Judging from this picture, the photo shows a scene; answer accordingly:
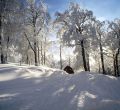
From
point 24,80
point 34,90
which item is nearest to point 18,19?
point 24,80

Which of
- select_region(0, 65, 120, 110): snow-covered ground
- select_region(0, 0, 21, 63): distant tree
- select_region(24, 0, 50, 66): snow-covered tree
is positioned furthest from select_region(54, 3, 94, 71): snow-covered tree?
select_region(0, 65, 120, 110): snow-covered ground

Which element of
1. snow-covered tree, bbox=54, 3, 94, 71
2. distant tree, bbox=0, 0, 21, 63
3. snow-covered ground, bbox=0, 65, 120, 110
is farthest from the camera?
snow-covered tree, bbox=54, 3, 94, 71

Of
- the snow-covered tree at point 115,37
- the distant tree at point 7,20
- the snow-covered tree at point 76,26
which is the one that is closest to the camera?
the distant tree at point 7,20

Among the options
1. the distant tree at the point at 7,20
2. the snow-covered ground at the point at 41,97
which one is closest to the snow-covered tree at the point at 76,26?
the distant tree at the point at 7,20

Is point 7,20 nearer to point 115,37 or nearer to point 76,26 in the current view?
point 76,26

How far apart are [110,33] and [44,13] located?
16.4m

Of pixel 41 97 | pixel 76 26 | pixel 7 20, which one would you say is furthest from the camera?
pixel 76 26

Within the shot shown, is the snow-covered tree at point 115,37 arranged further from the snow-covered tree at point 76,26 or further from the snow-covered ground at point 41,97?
the snow-covered ground at point 41,97

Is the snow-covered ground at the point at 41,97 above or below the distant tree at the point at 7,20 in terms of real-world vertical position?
below

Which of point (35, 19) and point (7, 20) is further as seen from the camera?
point (35, 19)

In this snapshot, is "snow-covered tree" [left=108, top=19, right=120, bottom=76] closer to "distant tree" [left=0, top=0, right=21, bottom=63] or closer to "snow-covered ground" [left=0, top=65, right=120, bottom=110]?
"distant tree" [left=0, top=0, right=21, bottom=63]

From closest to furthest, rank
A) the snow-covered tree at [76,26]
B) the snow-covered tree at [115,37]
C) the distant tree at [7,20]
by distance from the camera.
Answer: the distant tree at [7,20]
the snow-covered tree at [76,26]
the snow-covered tree at [115,37]

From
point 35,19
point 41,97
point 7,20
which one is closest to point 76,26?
point 35,19

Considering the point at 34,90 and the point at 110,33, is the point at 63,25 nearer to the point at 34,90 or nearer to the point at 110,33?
the point at 110,33
